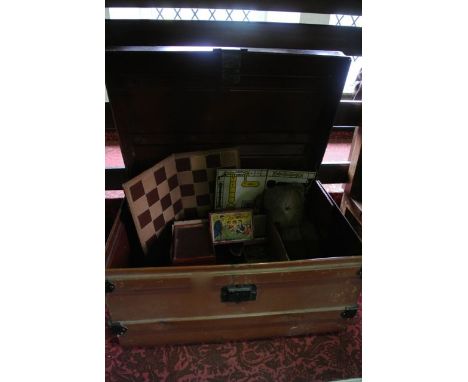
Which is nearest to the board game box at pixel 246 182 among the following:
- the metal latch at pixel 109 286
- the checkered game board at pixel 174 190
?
the checkered game board at pixel 174 190

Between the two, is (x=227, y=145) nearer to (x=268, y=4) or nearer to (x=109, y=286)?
(x=268, y=4)

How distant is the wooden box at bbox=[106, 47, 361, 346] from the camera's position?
40.7 inches

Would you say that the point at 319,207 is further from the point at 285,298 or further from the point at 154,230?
the point at 154,230

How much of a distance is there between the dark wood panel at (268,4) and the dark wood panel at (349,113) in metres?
0.44

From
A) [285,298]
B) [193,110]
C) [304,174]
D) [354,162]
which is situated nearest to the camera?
[285,298]

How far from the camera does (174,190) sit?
1.41 m

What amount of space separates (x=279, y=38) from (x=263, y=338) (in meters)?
1.25

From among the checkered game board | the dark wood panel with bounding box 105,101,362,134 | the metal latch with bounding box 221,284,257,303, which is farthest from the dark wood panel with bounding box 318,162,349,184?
the metal latch with bounding box 221,284,257,303

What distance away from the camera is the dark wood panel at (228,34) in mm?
1124

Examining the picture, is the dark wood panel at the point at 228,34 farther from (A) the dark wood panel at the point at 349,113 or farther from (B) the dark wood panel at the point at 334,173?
(B) the dark wood panel at the point at 334,173

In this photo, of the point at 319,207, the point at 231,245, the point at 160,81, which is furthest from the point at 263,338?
the point at 160,81

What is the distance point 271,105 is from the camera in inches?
50.4

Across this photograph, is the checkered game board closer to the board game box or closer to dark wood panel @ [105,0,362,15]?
the board game box

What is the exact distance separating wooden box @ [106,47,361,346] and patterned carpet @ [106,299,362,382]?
52 millimetres
